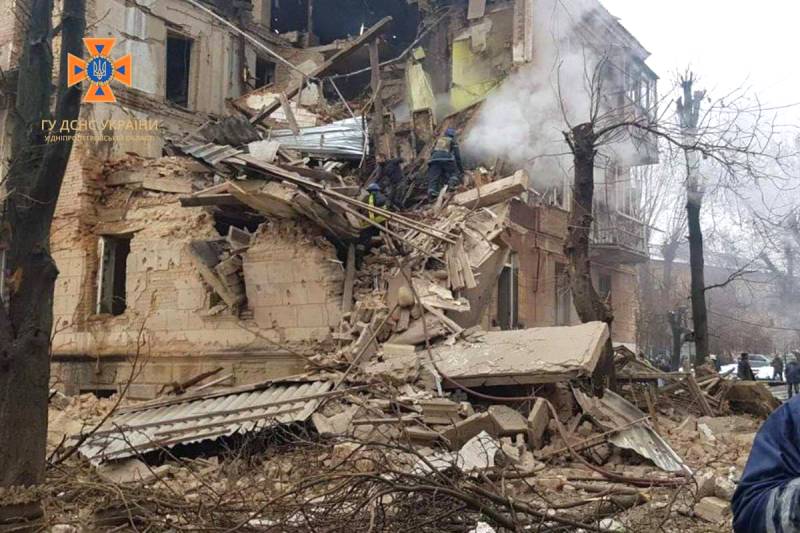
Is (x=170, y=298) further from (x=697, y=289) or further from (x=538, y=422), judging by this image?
(x=697, y=289)

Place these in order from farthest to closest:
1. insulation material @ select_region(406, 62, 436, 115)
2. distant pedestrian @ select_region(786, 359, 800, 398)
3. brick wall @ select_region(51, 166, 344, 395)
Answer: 1. distant pedestrian @ select_region(786, 359, 800, 398)
2. insulation material @ select_region(406, 62, 436, 115)
3. brick wall @ select_region(51, 166, 344, 395)

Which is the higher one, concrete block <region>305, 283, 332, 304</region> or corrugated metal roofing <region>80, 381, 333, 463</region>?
concrete block <region>305, 283, 332, 304</region>

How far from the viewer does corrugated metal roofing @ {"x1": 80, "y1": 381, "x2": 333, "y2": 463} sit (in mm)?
7586

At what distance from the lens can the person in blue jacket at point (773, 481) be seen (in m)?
1.47

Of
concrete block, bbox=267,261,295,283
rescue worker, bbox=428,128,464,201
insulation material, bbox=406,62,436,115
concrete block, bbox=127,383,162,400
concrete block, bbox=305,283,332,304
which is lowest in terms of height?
concrete block, bbox=127,383,162,400

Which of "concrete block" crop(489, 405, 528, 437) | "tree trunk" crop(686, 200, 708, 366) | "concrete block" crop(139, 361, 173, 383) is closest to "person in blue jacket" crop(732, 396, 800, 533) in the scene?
"concrete block" crop(489, 405, 528, 437)

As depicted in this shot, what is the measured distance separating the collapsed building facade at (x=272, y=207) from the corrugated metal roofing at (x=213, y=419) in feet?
3.74

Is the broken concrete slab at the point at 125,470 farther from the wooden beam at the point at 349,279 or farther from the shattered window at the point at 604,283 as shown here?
the shattered window at the point at 604,283

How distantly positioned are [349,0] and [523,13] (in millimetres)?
7652

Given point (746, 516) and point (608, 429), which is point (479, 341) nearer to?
point (608, 429)

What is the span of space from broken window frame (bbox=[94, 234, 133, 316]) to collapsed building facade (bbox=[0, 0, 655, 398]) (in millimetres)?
32

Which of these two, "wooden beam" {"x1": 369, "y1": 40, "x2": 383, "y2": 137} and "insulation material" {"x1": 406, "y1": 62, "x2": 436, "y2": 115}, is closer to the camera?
"wooden beam" {"x1": 369, "y1": 40, "x2": 383, "y2": 137}

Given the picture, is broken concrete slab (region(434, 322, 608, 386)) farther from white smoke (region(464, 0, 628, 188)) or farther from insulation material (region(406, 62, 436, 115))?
insulation material (region(406, 62, 436, 115))

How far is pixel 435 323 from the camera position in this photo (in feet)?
29.8
